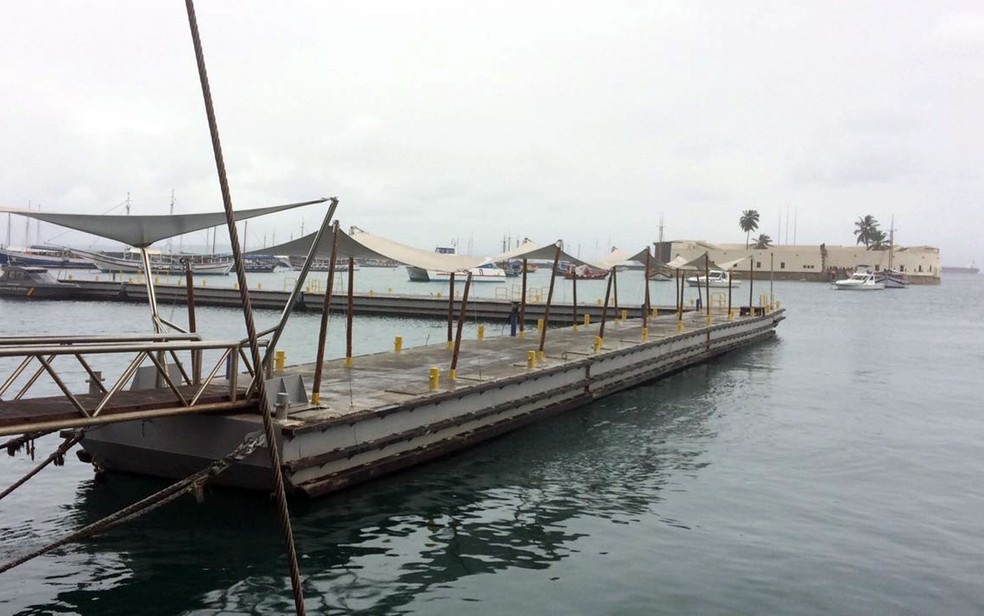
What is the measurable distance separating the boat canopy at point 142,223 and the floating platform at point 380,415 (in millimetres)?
3903

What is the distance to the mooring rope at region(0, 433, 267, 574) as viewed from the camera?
11.5 metres

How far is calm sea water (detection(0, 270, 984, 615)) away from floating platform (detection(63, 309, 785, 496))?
24.0 inches

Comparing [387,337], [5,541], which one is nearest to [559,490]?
[5,541]

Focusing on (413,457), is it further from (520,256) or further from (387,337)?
(387,337)

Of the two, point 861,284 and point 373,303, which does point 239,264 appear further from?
point 861,284

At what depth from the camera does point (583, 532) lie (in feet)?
51.2

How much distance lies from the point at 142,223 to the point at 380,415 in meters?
7.01

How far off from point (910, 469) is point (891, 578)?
9.17 metres

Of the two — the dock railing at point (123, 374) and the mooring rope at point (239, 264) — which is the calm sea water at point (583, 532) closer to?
the dock railing at point (123, 374)

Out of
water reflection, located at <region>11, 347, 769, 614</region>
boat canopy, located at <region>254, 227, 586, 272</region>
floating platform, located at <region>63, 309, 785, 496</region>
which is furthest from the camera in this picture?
boat canopy, located at <region>254, 227, 586, 272</region>

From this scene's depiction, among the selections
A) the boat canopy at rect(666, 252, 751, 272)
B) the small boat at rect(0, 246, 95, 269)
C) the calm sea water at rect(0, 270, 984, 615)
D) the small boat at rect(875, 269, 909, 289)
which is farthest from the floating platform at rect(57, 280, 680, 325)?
the small boat at rect(875, 269, 909, 289)

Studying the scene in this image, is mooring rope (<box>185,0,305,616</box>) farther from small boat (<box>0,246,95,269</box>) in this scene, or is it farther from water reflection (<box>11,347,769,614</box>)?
small boat (<box>0,246,95,269</box>)

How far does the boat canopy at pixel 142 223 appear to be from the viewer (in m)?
16.6

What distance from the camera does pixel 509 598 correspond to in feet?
40.7
